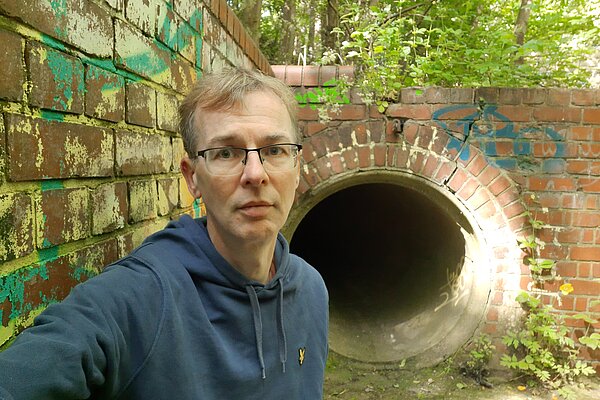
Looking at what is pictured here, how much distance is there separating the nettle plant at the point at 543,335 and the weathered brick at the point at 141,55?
3288 millimetres

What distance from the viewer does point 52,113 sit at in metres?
0.99

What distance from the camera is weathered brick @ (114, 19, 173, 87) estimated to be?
1.32 metres

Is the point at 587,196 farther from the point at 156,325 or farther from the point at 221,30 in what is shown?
the point at 156,325

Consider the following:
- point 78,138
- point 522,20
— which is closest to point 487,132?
point 522,20

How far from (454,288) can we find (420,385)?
1137mm

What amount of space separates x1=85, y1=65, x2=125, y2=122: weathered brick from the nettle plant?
3523 millimetres

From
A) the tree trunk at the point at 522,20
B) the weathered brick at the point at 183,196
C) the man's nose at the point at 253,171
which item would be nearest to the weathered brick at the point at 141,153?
the weathered brick at the point at 183,196

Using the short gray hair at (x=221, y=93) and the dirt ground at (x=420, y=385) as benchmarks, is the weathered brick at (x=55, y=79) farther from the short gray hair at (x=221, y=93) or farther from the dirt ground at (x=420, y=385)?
the dirt ground at (x=420, y=385)

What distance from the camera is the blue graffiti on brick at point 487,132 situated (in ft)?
12.9

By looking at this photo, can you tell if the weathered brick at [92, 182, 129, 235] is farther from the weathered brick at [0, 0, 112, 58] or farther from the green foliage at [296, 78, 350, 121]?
the green foliage at [296, 78, 350, 121]

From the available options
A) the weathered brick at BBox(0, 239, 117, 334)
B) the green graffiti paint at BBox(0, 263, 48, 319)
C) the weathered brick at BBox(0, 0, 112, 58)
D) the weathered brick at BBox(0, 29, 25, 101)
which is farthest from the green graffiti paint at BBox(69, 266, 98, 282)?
the weathered brick at BBox(0, 0, 112, 58)

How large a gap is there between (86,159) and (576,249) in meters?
3.96

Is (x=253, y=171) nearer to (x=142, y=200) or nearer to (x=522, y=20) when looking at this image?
(x=142, y=200)

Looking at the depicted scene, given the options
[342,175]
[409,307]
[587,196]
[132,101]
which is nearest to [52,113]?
[132,101]
